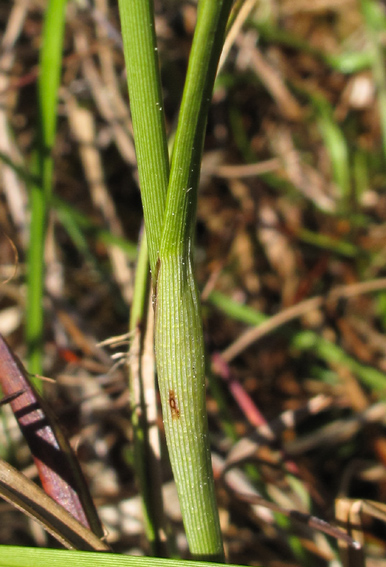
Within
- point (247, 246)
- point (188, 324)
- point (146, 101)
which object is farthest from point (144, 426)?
point (247, 246)

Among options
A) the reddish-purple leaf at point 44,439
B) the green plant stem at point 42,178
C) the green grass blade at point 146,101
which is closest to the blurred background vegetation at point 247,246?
the green plant stem at point 42,178

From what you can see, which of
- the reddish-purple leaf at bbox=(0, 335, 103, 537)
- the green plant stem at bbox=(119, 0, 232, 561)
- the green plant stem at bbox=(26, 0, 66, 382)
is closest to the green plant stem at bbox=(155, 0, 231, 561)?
the green plant stem at bbox=(119, 0, 232, 561)

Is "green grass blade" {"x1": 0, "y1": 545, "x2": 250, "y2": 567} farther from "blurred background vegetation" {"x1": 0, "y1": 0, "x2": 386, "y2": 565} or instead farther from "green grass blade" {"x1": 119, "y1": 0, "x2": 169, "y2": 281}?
"blurred background vegetation" {"x1": 0, "y1": 0, "x2": 386, "y2": 565}

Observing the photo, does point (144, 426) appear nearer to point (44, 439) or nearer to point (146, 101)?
point (44, 439)

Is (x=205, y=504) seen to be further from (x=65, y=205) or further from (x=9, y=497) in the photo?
(x=65, y=205)

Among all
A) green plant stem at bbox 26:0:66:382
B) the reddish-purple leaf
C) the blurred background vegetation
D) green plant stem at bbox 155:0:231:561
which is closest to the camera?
green plant stem at bbox 155:0:231:561

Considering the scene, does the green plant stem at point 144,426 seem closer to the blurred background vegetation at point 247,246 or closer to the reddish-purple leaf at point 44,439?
the reddish-purple leaf at point 44,439
